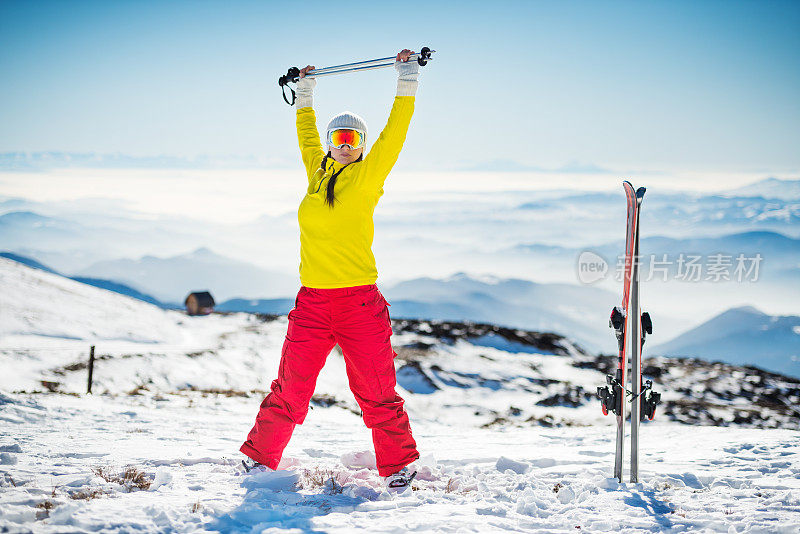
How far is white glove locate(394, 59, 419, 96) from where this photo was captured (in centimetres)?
425

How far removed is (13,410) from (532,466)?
6628mm

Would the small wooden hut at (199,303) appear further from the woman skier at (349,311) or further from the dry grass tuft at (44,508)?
the dry grass tuft at (44,508)

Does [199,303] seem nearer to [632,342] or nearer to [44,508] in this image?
[44,508]

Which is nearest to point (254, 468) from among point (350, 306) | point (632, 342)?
point (350, 306)

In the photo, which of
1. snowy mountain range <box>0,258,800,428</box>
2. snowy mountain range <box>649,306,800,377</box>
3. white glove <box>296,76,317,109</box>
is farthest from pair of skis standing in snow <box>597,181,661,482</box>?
snowy mountain range <box>649,306,800,377</box>

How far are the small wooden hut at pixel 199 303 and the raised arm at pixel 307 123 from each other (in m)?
36.1

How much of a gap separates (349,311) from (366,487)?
1.42 metres

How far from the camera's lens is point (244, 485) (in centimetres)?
420

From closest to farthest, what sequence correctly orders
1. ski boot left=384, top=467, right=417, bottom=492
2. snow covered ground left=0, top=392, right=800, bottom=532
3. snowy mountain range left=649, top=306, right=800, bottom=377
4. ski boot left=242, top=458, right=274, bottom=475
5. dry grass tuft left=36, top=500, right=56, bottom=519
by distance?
dry grass tuft left=36, top=500, right=56, bottom=519 < snow covered ground left=0, top=392, right=800, bottom=532 < ski boot left=384, top=467, right=417, bottom=492 < ski boot left=242, top=458, right=274, bottom=475 < snowy mountain range left=649, top=306, right=800, bottom=377

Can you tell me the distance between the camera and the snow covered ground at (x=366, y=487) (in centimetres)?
353

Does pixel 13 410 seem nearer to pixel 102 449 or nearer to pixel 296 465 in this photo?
pixel 102 449

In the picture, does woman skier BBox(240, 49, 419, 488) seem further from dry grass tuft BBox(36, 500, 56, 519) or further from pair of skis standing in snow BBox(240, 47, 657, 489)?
dry grass tuft BBox(36, 500, 56, 519)

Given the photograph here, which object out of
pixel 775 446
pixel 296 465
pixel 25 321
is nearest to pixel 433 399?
pixel 775 446

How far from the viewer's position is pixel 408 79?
425cm
